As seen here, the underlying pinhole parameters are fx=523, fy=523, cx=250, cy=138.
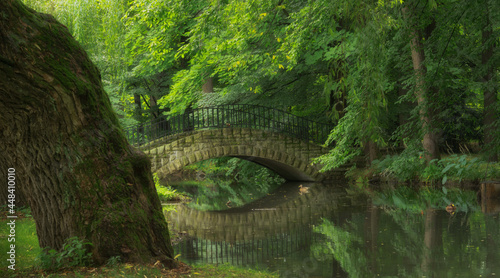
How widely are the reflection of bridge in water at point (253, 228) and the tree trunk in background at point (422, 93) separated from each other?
2.41 meters

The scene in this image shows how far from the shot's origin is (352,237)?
7.46 meters

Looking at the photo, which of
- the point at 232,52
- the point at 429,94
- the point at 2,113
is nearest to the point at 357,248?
the point at 429,94

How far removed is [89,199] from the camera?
4238 millimetres

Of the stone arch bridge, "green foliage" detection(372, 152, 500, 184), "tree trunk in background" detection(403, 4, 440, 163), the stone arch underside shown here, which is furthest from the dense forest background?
the stone arch underside

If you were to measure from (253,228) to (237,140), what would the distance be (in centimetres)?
818

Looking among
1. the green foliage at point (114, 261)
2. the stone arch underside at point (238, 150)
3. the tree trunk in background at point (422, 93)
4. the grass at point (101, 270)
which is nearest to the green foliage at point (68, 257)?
the grass at point (101, 270)

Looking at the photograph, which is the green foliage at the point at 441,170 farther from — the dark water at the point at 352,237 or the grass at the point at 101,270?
the grass at the point at 101,270

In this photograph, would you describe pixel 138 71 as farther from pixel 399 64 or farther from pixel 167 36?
pixel 399 64

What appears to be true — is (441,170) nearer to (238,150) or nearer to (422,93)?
(422,93)

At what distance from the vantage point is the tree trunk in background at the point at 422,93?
8508 millimetres

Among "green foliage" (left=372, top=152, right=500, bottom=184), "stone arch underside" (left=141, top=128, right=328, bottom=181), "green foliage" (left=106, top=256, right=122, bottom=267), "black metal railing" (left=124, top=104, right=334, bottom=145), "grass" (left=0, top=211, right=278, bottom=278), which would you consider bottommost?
"grass" (left=0, top=211, right=278, bottom=278)

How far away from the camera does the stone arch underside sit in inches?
612

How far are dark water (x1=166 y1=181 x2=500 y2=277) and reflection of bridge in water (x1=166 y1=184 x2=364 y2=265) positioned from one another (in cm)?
1

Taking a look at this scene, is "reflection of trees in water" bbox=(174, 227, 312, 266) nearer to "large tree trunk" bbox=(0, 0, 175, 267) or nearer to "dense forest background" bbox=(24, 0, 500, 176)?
"dense forest background" bbox=(24, 0, 500, 176)
